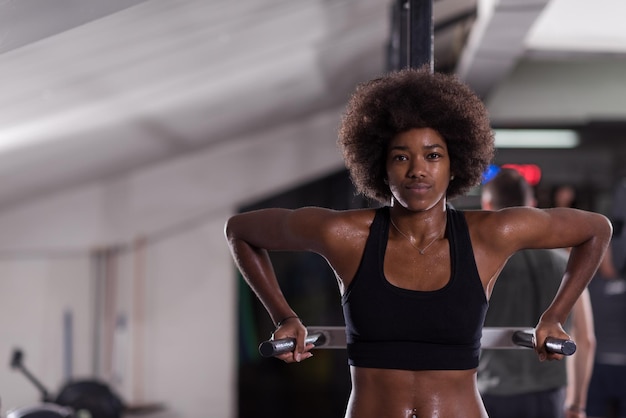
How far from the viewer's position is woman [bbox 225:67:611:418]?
1730 millimetres

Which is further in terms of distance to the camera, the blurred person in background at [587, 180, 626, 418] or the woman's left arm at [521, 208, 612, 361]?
the blurred person in background at [587, 180, 626, 418]

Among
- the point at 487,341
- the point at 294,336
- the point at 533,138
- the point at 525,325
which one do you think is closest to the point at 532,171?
the point at 533,138

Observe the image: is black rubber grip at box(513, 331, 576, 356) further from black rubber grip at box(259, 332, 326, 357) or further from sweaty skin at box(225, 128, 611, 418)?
black rubber grip at box(259, 332, 326, 357)

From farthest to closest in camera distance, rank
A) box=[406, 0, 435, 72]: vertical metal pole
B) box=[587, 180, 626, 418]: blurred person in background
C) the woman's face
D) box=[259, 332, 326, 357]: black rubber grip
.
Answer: box=[587, 180, 626, 418]: blurred person in background → box=[406, 0, 435, 72]: vertical metal pole → the woman's face → box=[259, 332, 326, 357]: black rubber grip

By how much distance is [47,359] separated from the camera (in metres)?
6.99

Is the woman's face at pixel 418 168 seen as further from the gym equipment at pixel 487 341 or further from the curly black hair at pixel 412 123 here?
the gym equipment at pixel 487 341

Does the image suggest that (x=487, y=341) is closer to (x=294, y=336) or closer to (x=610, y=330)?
(x=294, y=336)

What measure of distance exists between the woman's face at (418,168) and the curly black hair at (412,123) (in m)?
0.03

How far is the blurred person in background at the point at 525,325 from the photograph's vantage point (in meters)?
2.83

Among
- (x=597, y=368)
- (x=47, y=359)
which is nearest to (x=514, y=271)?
(x=597, y=368)

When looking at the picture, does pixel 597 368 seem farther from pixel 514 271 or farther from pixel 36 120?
pixel 36 120

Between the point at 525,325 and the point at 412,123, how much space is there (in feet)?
4.33

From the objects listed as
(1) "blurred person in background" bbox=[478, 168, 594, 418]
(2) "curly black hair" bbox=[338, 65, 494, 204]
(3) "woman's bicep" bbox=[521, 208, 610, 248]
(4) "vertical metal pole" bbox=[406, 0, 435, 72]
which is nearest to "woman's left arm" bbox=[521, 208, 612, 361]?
(3) "woman's bicep" bbox=[521, 208, 610, 248]

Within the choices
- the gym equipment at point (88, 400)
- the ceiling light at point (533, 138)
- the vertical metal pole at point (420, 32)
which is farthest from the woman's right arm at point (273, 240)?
the ceiling light at point (533, 138)
